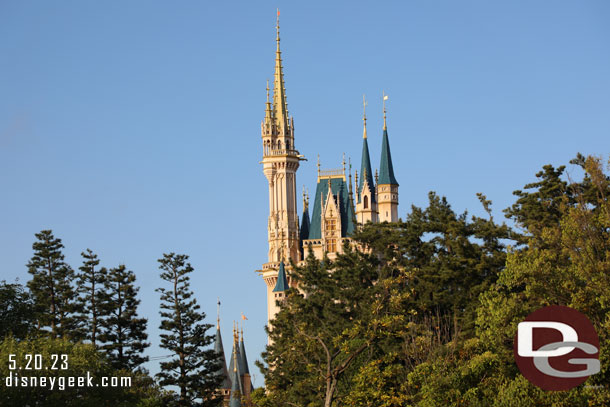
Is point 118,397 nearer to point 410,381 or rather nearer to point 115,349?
point 115,349

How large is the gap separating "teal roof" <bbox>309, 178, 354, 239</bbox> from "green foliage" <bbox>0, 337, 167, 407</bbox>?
4514 cm

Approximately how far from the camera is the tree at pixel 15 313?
2243 inches

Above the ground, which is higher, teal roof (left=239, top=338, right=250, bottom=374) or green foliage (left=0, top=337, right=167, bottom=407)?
teal roof (left=239, top=338, right=250, bottom=374)

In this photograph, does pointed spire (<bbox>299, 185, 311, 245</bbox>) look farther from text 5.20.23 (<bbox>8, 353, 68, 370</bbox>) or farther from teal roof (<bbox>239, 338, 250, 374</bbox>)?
text 5.20.23 (<bbox>8, 353, 68, 370</bbox>)

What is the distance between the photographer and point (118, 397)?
48781 millimetres

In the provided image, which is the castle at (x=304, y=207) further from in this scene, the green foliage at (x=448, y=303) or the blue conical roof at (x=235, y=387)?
the green foliage at (x=448, y=303)

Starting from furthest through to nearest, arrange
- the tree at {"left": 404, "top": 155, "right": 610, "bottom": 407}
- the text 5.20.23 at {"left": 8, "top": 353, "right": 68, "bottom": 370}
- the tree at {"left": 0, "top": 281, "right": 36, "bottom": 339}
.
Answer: the tree at {"left": 0, "top": 281, "right": 36, "bottom": 339}, the text 5.20.23 at {"left": 8, "top": 353, "right": 68, "bottom": 370}, the tree at {"left": 404, "top": 155, "right": 610, "bottom": 407}

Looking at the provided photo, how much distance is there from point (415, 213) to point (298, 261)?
4175cm

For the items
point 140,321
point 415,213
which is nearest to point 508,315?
point 415,213
